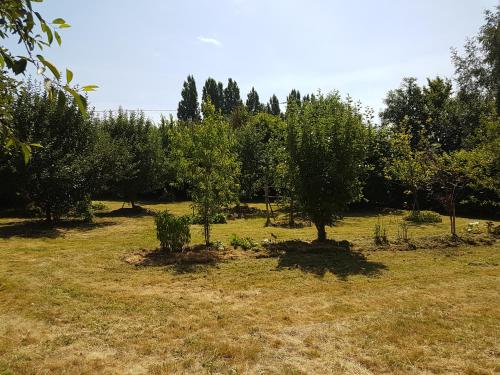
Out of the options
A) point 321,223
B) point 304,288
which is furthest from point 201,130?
point 304,288

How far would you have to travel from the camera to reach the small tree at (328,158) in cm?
1239

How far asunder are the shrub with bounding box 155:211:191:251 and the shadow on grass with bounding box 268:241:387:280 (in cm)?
267

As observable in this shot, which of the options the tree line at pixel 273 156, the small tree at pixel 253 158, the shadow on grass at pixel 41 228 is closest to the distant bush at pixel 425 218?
the tree line at pixel 273 156

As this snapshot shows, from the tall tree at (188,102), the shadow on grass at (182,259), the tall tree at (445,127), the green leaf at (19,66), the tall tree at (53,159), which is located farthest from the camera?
the tall tree at (188,102)

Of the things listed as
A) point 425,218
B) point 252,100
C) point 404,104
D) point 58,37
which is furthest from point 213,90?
point 58,37

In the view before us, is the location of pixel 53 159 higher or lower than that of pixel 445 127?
lower

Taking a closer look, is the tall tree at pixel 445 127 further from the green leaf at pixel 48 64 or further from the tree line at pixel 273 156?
the green leaf at pixel 48 64

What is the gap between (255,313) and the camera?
6898mm

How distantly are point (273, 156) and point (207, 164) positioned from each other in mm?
8952

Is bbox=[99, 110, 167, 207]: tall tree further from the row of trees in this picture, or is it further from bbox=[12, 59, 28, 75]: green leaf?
the row of trees

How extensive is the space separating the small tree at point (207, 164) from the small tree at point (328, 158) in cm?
228

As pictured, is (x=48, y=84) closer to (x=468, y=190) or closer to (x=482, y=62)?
(x=468, y=190)

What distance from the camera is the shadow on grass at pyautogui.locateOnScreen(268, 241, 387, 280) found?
9.95m

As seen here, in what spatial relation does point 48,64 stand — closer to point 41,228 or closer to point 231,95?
point 41,228
